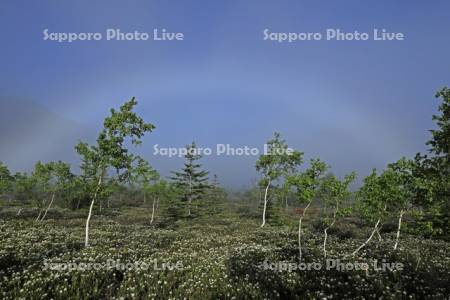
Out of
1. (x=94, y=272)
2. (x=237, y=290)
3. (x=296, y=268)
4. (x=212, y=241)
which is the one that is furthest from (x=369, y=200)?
(x=94, y=272)

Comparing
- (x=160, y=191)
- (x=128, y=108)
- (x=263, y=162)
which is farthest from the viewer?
(x=160, y=191)

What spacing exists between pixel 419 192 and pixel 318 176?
13.4 ft

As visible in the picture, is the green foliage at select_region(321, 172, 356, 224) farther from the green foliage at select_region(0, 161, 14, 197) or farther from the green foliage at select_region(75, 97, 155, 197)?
the green foliage at select_region(0, 161, 14, 197)

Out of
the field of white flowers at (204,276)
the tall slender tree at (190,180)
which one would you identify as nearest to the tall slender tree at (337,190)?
the field of white flowers at (204,276)

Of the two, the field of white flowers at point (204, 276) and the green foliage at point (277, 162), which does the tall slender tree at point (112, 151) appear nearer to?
the field of white flowers at point (204, 276)

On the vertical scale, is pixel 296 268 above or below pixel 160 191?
below

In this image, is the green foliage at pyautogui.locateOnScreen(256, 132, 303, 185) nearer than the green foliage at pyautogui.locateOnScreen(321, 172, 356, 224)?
No

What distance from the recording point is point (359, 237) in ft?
71.8

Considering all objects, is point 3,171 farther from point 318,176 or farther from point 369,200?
point 369,200

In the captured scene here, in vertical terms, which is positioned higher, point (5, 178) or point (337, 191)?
point (5, 178)

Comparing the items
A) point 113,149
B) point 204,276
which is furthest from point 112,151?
point 204,276

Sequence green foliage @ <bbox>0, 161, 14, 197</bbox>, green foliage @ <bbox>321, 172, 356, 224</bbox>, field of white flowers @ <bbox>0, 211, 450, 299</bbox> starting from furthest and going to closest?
1. green foliage @ <bbox>0, 161, 14, 197</bbox>
2. green foliage @ <bbox>321, 172, 356, 224</bbox>
3. field of white flowers @ <bbox>0, 211, 450, 299</bbox>

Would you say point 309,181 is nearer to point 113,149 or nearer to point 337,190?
point 337,190

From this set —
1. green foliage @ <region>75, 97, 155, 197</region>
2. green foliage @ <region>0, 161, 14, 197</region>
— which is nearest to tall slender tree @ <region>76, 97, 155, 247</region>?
green foliage @ <region>75, 97, 155, 197</region>
